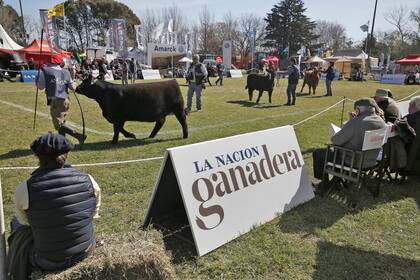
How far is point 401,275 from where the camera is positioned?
3297 mm

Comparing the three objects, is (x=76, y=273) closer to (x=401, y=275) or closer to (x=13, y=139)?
(x=401, y=275)

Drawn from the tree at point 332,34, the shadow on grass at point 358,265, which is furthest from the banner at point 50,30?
the tree at point 332,34

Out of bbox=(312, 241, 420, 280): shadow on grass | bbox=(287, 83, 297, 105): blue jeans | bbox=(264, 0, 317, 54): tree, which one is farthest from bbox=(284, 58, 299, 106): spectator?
bbox=(264, 0, 317, 54): tree

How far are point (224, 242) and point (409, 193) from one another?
139 inches

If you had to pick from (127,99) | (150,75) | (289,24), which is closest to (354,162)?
(127,99)

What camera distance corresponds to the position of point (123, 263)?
250 centimetres

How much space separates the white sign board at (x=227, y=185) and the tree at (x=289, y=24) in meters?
70.2

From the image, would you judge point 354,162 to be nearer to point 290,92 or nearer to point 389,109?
point 389,109

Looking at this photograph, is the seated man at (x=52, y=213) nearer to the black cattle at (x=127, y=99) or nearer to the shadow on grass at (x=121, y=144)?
the shadow on grass at (x=121, y=144)

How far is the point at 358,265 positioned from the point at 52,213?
117 inches

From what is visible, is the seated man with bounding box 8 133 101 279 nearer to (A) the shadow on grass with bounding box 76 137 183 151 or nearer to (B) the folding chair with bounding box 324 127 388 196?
(B) the folding chair with bounding box 324 127 388 196

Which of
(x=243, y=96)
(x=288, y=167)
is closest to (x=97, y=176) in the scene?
(x=288, y=167)

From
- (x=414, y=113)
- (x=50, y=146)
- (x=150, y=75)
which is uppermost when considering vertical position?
(x=50, y=146)

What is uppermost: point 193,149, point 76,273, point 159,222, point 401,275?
point 193,149
